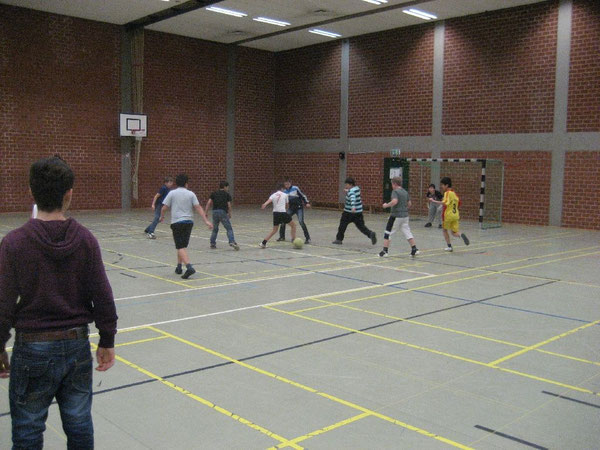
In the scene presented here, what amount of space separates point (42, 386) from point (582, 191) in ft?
66.6

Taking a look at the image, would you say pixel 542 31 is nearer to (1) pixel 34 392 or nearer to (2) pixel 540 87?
(2) pixel 540 87

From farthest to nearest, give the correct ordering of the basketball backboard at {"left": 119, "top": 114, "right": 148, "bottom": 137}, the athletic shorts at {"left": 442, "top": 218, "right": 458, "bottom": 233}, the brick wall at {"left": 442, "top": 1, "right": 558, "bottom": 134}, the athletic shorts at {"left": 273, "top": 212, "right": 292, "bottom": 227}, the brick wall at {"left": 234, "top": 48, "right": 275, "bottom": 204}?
1. the brick wall at {"left": 234, "top": 48, "right": 275, "bottom": 204}
2. the basketball backboard at {"left": 119, "top": 114, "right": 148, "bottom": 137}
3. the brick wall at {"left": 442, "top": 1, "right": 558, "bottom": 134}
4. the athletic shorts at {"left": 273, "top": 212, "right": 292, "bottom": 227}
5. the athletic shorts at {"left": 442, "top": 218, "right": 458, "bottom": 233}

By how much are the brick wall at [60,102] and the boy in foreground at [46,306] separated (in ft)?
70.7

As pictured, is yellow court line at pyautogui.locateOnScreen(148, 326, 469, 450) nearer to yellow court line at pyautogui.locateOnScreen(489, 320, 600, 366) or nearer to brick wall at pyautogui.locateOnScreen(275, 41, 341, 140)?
yellow court line at pyautogui.locateOnScreen(489, 320, 600, 366)

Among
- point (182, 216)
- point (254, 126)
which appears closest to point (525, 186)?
point (254, 126)

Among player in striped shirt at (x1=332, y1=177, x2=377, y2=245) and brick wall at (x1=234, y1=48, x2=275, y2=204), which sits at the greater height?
brick wall at (x1=234, y1=48, x2=275, y2=204)

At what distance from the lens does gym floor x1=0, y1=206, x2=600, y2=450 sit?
4.29 m

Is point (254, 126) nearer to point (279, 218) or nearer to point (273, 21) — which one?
point (273, 21)

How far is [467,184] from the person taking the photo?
22750 millimetres

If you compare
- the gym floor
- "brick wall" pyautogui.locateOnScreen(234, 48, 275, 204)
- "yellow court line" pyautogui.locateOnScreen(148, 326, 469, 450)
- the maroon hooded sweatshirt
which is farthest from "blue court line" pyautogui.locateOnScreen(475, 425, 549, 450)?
"brick wall" pyautogui.locateOnScreen(234, 48, 275, 204)

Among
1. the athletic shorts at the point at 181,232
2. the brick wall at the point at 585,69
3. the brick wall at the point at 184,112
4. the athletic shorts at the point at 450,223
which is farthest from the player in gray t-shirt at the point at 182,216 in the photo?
the brick wall at the point at 184,112

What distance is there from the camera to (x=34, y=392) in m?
2.80

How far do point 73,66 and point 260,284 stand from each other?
17230 mm

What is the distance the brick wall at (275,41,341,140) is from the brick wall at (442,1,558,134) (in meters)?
5.98
